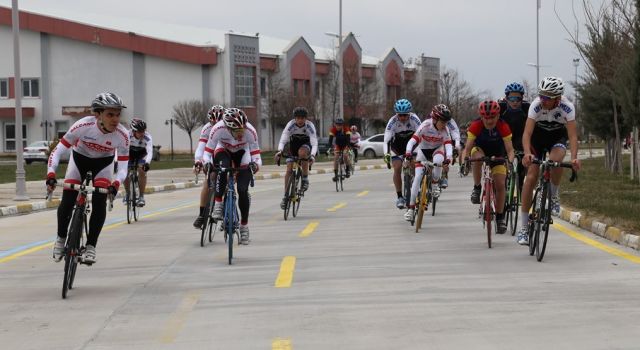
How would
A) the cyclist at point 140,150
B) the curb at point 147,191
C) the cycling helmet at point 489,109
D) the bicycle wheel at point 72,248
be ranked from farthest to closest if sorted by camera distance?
the curb at point 147,191
the cyclist at point 140,150
the cycling helmet at point 489,109
the bicycle wheel at point 72,248

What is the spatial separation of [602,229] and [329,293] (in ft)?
20.7

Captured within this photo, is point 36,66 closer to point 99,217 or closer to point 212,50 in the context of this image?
point 212,50

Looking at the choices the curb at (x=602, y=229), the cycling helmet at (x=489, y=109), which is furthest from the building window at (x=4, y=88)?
the cycling helmet at (x=489, y=109)

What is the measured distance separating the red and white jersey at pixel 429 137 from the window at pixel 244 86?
5729cm

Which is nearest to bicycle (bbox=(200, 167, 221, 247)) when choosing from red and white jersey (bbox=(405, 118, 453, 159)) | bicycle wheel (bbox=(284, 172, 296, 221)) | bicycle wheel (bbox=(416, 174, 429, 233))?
bicycle wheel (bbox=(416, 174, 429, 233))

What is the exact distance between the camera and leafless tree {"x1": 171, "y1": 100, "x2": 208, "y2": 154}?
6738cm

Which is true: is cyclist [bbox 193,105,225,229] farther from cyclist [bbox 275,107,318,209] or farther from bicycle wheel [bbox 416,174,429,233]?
bicycle wheel [bbox 416,174,429,233]

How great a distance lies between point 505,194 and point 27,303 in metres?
6.80

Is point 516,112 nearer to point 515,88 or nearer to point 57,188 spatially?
point 515,88

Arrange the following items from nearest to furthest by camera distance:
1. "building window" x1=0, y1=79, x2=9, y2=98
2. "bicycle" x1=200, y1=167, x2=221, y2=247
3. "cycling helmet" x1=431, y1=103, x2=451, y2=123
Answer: "bicycle" x1=200, y1=167, x2=221, y2=247 < "cycling helmet" x1=431, y1=103, x2=451, y2=123 < "building window" x1=0, y1=79, x2=9, y2=98

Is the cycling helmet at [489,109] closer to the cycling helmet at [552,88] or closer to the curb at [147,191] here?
the cycling helmet at [552,88]

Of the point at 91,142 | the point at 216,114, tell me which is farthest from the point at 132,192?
the point at 91,142

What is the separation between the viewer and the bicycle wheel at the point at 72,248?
8.80 metres

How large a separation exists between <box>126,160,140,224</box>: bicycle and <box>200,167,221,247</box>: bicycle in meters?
3.88
